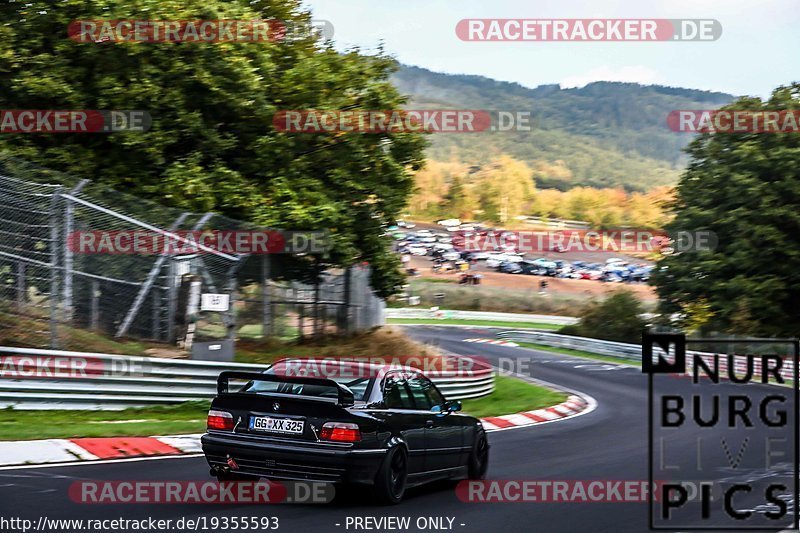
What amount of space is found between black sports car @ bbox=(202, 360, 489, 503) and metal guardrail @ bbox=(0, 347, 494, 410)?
19.8ft

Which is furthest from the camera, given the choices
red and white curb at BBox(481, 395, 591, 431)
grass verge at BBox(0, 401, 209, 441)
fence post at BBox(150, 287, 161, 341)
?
red and white curb at BBox(481, 395, 591, 431)

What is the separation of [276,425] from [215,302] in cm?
859

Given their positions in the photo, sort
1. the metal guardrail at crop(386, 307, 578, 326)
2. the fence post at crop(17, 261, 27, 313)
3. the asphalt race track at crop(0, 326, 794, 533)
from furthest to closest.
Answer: the metal guardrail at crop(386, 307, 578, 326), the fence post at crop(17, 261, 27, 313), the asphalt race track at crop(0, 326, 794, 533)

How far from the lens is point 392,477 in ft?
29.2

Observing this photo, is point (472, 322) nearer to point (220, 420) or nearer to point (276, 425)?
point (220, 420)

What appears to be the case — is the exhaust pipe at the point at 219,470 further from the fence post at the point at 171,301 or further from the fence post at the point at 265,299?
the fence post at the point at 265,299

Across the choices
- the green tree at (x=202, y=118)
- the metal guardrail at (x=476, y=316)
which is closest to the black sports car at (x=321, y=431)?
the green tree at (x=202, y=118)

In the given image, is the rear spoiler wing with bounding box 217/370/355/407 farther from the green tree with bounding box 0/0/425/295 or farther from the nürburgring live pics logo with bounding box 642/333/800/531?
the green tree with bounding box 0/0/425/295

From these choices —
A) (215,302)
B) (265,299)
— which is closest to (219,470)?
(215,302)

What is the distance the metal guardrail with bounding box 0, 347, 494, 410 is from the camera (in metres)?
14.2

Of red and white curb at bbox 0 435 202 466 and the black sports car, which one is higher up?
the black sports car

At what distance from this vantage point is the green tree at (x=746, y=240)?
4466cm

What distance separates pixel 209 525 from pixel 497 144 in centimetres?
18764

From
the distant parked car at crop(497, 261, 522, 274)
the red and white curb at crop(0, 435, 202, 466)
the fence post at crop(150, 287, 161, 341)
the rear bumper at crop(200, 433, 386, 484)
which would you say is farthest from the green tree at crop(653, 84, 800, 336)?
the distant parked car at crop(497, 261, 522, 274)
